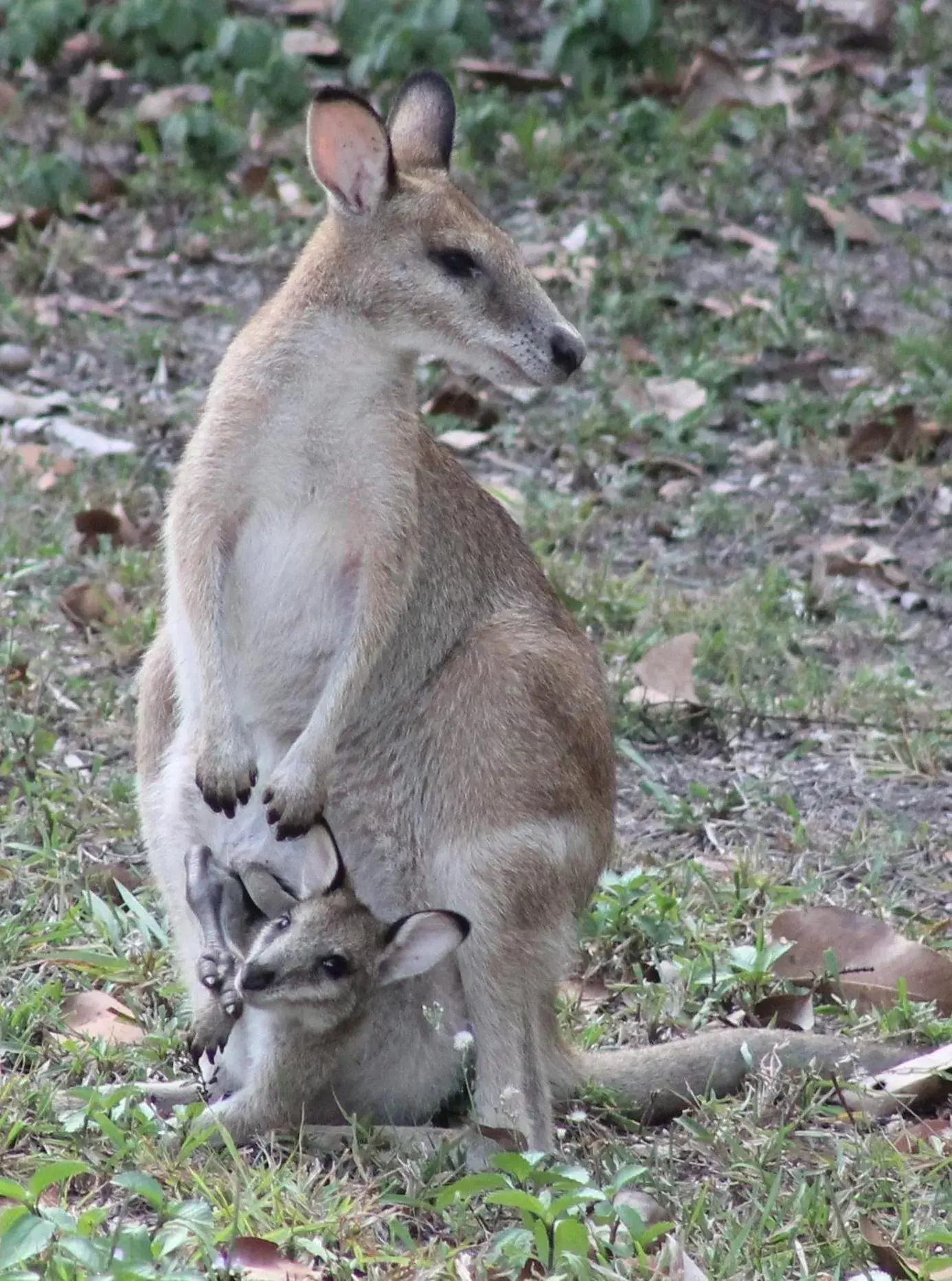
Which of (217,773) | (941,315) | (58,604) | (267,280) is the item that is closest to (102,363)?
(267,280)

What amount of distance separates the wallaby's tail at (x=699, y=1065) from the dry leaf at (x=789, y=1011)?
0.90 ft

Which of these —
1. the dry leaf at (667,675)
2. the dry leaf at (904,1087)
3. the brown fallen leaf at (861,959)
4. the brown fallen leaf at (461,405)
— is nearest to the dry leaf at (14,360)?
the brown fallen leaf at (461,405)

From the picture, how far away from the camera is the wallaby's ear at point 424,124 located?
4.12m

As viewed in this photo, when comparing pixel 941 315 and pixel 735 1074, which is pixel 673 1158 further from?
pixel 941 315

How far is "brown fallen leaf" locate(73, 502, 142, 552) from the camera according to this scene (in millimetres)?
5809

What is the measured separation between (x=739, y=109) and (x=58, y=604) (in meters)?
4.50

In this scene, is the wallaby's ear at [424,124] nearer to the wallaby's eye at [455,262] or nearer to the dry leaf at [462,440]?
the wallaby's eye at [455,262]

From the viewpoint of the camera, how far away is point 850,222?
25.9ft

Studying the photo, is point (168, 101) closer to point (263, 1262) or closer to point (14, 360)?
point (14, 360)

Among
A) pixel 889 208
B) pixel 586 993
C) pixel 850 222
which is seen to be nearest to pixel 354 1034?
pixel 586 993

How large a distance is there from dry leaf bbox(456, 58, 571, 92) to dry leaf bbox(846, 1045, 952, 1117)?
19.7 feet

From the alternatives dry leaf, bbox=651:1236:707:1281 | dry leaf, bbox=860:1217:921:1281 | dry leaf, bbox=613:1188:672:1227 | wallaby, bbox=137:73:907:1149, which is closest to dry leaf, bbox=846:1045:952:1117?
wallaby, bbox=137:73:907:1149

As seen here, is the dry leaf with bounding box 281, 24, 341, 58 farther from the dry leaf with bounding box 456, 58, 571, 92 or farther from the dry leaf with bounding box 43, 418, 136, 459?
the dry leaf with bounding box 43, 418, 136, 459

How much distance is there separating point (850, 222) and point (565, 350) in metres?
4.37
